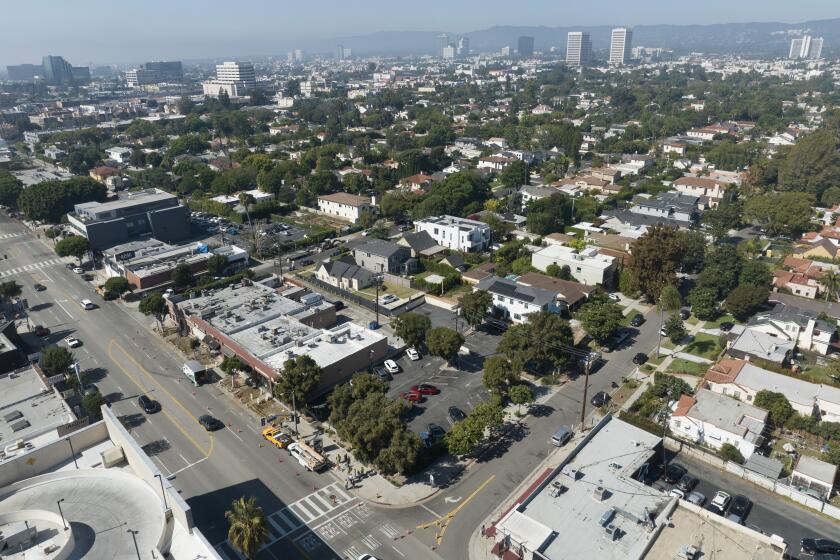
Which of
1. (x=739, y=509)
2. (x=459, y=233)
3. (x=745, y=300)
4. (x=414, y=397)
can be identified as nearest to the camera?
(x=739, y=509)

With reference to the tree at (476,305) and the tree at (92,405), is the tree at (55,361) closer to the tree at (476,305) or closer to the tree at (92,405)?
the tree at (92,405)

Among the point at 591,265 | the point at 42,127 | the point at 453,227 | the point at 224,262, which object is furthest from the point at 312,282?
the point at 42,127

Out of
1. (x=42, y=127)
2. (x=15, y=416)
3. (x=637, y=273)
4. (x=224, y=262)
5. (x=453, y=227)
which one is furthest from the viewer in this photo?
(x=42, y=127)

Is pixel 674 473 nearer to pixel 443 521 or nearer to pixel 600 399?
pixel 600 399

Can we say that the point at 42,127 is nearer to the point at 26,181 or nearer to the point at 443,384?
the point at 26,181

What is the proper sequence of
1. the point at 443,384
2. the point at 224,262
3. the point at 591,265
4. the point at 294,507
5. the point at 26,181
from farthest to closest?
the point at 26,181 < the point at 224,262 < the point at 591,265 < the point at 443,384 < the point at 294,507

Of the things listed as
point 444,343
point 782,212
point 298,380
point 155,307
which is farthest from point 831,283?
point 155,307

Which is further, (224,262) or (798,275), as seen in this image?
(224,262)
